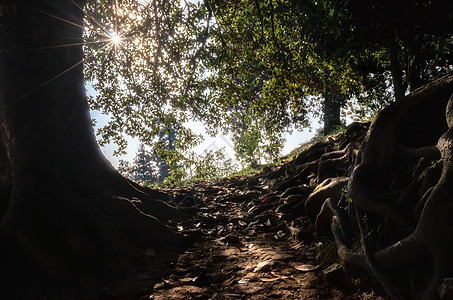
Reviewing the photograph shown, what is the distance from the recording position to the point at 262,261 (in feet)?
10.2

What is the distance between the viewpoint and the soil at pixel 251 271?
2.36 metres

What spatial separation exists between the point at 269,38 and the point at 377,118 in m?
4.21

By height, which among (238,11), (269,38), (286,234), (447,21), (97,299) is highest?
(238,11)

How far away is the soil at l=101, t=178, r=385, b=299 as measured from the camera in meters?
2.36

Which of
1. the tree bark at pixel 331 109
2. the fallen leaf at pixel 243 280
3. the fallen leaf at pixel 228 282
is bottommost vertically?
the fallen leaf at pixel 243 280

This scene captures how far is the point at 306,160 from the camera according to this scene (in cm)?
693

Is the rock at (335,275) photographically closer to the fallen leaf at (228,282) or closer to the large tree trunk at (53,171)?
the fallen leaf at (228,282)

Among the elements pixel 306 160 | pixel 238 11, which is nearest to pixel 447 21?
pixel 306 160

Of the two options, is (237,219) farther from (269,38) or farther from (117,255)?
(269,38)

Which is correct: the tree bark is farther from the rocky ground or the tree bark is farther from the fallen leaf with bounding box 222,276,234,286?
the fallen leaf with bounding box 222,276,234,286

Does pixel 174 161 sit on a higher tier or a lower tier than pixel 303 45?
lower

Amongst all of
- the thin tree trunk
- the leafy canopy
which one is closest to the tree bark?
the leafy canopy

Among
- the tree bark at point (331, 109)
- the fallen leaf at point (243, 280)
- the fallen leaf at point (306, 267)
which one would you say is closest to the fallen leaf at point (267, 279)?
the fallen leaf at point (243, 280)

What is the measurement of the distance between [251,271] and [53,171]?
3.04 metres
